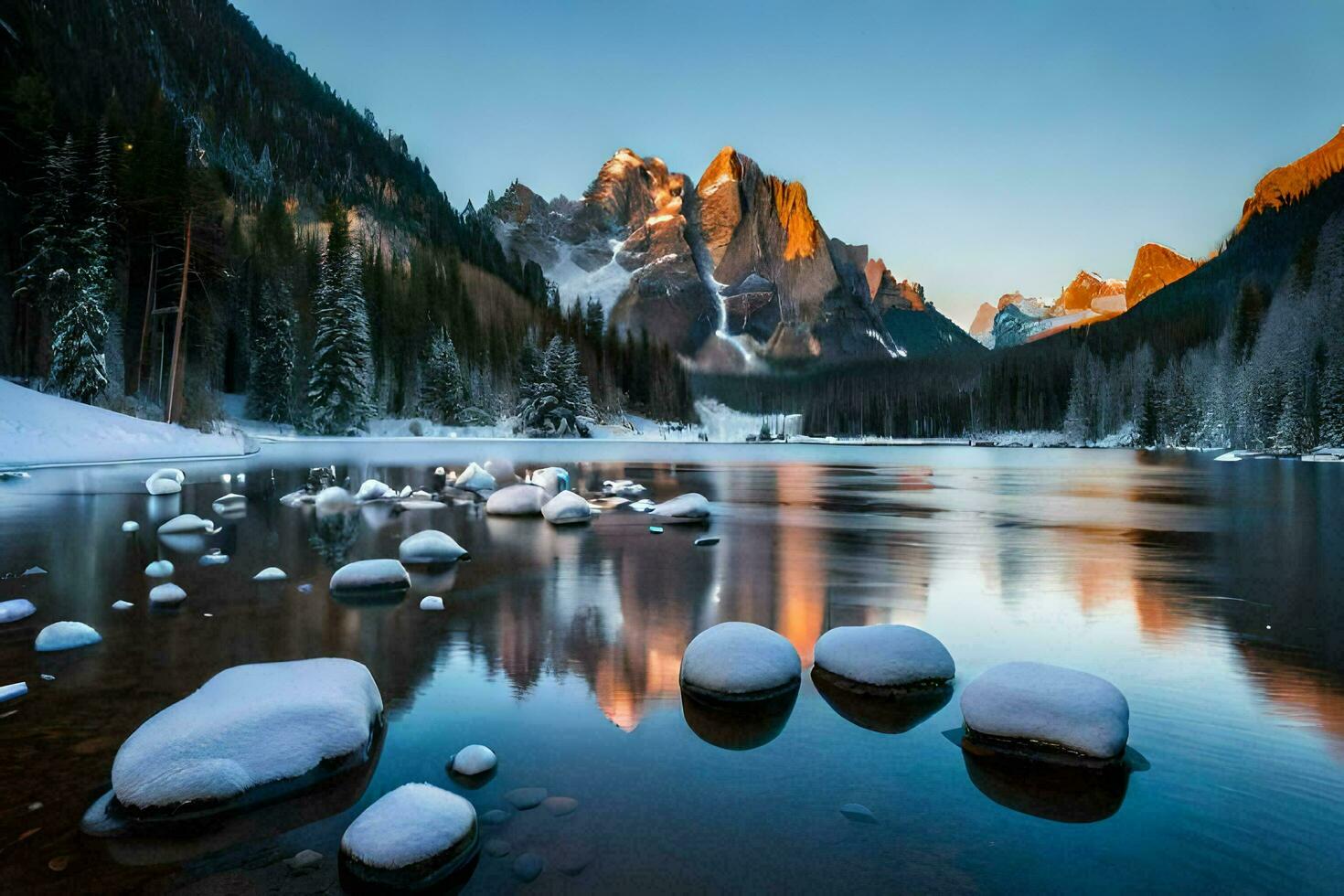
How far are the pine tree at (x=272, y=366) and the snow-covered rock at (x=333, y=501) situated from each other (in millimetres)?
51661

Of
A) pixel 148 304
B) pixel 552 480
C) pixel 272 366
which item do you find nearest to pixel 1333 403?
pixel 552 480

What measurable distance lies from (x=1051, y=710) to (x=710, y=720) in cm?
249

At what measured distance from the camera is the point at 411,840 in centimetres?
337

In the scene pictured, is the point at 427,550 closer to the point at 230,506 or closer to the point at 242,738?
the point at 242,738

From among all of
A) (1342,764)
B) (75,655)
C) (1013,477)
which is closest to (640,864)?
(1342,764)

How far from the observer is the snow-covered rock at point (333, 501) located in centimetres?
1902

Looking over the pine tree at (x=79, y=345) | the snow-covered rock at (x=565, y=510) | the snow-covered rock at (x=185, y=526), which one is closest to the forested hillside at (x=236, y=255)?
the pine tree at (x=79, y=345)

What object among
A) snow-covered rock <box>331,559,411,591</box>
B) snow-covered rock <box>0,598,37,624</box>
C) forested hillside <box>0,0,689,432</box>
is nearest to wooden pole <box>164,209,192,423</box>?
forested hillside <box>0,0,689,432</box>

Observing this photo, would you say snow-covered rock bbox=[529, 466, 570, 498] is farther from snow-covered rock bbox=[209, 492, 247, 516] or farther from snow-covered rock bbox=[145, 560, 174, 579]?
snow-covered rock bbox=[145, 560, 174, 579]

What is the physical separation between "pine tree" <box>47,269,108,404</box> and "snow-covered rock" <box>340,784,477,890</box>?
142 ft

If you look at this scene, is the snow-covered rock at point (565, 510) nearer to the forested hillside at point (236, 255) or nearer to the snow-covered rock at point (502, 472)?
the snow-covered rock at point (502, 472)

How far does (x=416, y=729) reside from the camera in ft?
16.7

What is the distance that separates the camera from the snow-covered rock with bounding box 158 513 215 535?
45.4 feet

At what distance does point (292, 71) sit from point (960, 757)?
183 m
